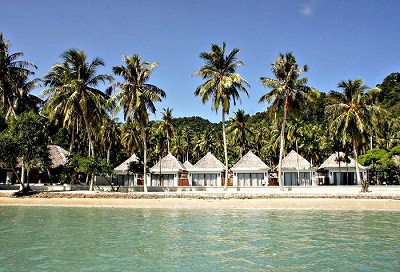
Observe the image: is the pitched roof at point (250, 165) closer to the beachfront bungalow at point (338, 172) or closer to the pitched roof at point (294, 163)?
the pitched roof at point (294, 163)

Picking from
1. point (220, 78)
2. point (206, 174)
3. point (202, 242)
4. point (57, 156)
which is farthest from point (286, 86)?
point (57, 156)

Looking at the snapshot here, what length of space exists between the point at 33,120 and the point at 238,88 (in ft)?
67.0

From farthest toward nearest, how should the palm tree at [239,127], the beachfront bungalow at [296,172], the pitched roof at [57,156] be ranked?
the palm tree at [239,127] < the beachfront bungalow at [296,172] < the pitched roof at [57,156]

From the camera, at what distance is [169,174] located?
5122 centimetres

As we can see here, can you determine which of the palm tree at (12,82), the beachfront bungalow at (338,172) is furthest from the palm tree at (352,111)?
the palm tree at (12,82)

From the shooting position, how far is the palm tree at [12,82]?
4050 cm

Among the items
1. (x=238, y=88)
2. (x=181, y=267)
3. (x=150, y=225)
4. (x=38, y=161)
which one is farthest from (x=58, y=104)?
(x=181, y=267)

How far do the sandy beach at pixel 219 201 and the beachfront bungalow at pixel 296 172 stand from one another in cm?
1998

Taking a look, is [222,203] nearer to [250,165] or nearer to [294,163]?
[250,165]

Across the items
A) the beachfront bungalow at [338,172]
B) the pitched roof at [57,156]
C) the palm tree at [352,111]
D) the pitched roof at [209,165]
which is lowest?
the beachfront bungalow at [338,172]

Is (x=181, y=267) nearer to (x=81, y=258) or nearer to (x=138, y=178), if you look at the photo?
(x=81, y=258)

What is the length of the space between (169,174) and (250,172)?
426 inches

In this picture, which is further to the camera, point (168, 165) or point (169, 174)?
point (169, 174)

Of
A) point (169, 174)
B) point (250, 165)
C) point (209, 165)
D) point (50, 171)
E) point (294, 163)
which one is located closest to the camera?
point (250, 165)
